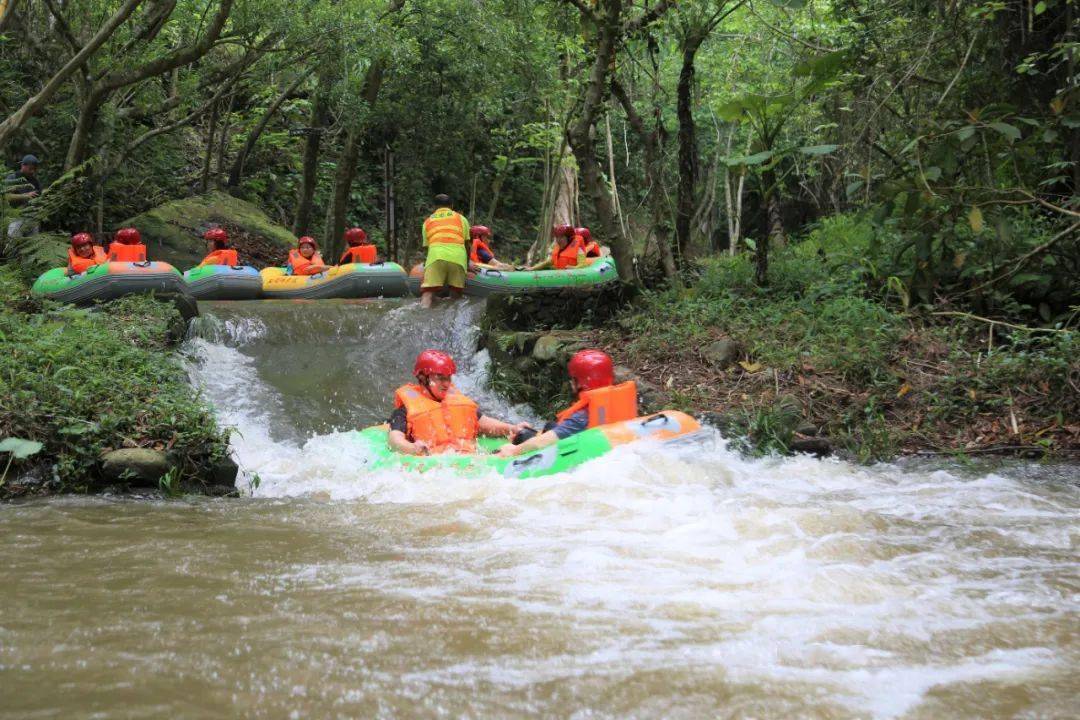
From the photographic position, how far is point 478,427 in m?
7.66

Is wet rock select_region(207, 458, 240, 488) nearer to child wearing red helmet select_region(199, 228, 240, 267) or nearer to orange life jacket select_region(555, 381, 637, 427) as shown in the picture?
orange life jacket select_region(555, 381, 637, 427)

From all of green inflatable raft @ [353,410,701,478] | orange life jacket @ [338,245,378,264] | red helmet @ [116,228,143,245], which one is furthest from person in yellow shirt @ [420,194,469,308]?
green inflatable raft @ [353,410,701,478]

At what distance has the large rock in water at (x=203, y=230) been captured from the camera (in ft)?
57.9

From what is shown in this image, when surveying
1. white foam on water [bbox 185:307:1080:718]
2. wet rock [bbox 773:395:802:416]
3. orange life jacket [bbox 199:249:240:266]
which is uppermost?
orange life jacket [bbox 199:249:240:266]

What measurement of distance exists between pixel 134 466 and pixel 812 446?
515 centimetres

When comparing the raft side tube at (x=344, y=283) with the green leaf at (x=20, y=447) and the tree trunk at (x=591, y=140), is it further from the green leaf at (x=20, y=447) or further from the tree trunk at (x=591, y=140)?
the green leaf at (x=20, y=447)

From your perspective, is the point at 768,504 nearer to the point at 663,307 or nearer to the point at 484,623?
the point at 484,623

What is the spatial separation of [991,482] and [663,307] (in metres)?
4.76

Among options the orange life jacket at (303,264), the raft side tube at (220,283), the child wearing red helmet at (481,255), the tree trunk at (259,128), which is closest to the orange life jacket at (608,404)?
the child wearing red helmet at (481,255)

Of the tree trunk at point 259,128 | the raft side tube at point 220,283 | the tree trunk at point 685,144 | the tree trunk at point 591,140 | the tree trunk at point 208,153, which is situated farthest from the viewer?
the tree trunk at point 208,153

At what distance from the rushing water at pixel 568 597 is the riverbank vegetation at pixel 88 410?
494 mm

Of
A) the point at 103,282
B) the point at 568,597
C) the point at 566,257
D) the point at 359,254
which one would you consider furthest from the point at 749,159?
the point at 103,282

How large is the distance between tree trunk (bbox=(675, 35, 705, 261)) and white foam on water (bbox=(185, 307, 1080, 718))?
5.15m

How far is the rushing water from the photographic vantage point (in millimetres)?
2783
